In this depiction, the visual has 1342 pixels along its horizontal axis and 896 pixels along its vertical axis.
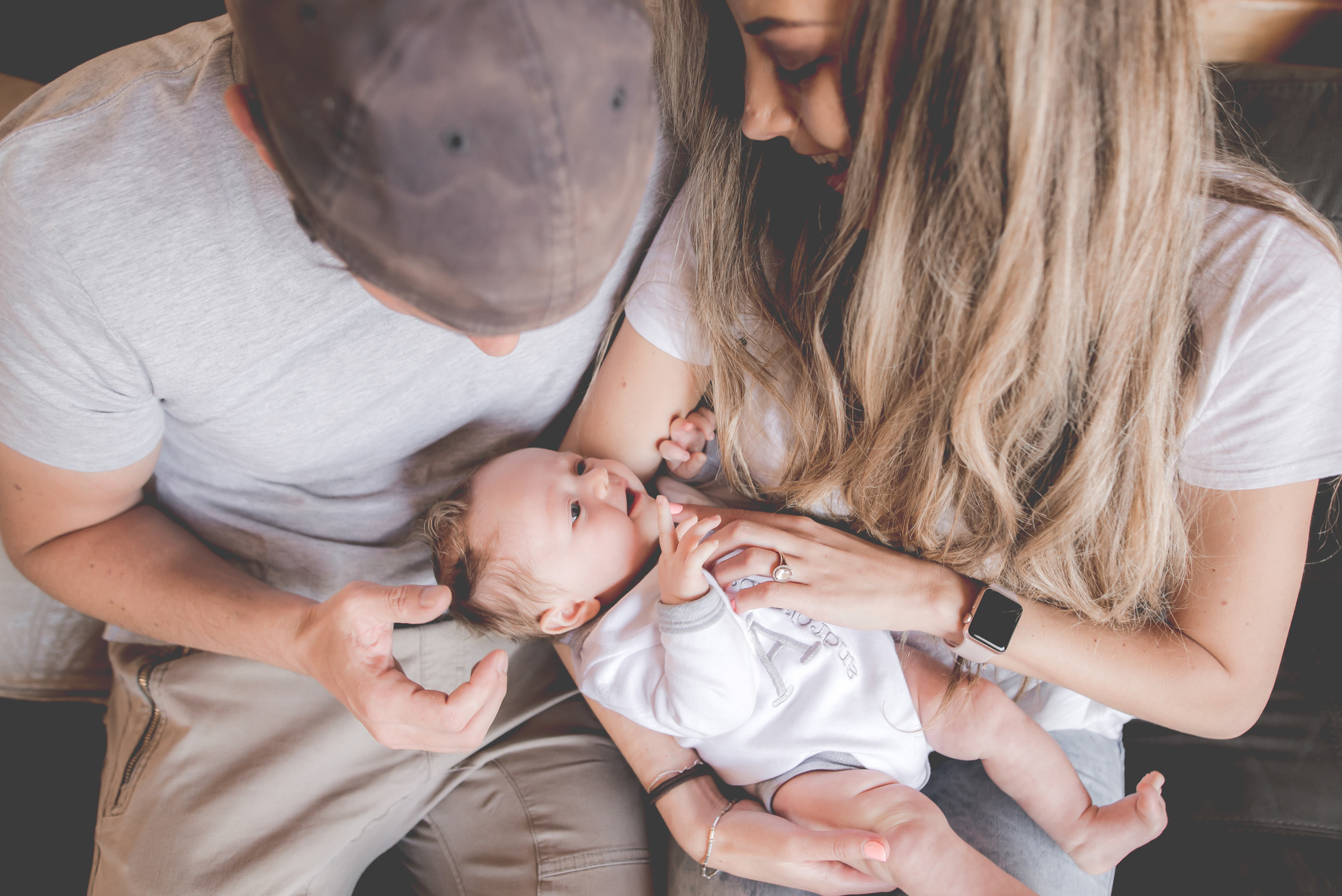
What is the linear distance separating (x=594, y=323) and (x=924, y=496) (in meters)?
0.67

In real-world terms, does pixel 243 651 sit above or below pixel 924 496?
below

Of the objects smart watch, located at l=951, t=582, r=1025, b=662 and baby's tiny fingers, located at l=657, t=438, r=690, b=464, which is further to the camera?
baby's tiny fingers, located at l=657, t=438, r=690, b=464

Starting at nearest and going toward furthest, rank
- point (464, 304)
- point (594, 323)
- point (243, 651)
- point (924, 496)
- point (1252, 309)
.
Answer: point (464, 304), point (1252, 309), point (924, 496), point (243, 651), point (594, 323)

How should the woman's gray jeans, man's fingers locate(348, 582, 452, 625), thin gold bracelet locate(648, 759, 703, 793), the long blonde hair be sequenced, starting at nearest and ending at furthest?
the long blonde hair → man's fingers locate(348, 582, 452, 625) → the woman's gray jeans → thin gold bracelet locate(648, 759, 703, 793)

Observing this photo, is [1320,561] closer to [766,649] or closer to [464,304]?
[766,649]

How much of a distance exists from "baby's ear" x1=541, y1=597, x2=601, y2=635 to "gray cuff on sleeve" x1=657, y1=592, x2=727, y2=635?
273 mm

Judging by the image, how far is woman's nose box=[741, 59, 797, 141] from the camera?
92cm

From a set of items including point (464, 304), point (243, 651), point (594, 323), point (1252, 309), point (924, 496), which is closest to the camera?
point (464, 304)

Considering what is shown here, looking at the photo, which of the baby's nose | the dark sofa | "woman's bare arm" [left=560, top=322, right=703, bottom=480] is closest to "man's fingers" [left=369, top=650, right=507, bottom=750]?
the baby's nose

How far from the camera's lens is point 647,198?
1284 millimetres

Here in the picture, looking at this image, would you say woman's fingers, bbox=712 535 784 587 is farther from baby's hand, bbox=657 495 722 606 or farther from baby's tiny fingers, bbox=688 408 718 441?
baby's tiny fingers, bbox=688 408 718 441

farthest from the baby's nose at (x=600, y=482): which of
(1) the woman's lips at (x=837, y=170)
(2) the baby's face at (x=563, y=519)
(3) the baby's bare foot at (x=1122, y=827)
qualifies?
(3) the baby's bare foot at (x=1122, y=827)

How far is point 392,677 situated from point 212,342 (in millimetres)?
547

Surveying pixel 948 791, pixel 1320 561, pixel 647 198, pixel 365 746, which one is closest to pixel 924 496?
pixel 948 791
